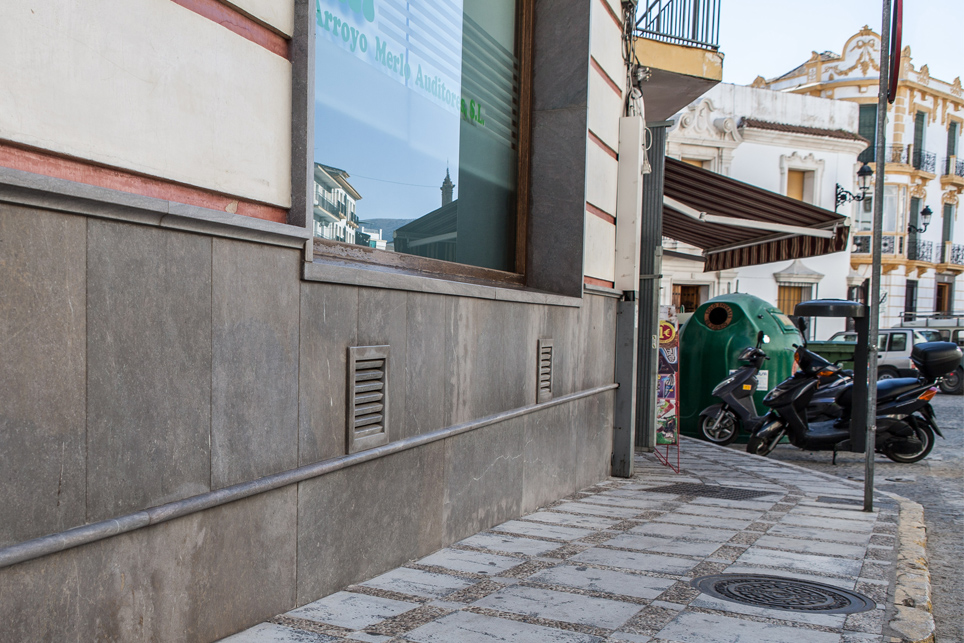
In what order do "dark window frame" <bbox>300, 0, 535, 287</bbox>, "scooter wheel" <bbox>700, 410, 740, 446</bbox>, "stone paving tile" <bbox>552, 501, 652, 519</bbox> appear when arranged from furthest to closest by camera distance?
"scooter wheel" <bbox>700, 410, 740, 446</bbox> → "stone paving tile" <bbox>552, 501, 652, 519</bbox> → "dark window frame" <bbox>300, 0, 535, 287</bbox>

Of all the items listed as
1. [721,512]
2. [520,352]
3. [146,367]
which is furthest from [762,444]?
[146,367]

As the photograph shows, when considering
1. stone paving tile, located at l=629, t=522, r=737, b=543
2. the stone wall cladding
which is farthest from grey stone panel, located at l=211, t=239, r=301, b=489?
stone paving tile, located at l=629, t=522, r=737, b=543

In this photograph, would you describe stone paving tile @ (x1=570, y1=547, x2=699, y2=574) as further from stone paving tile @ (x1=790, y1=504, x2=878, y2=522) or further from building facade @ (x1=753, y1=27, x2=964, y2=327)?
building facade @ (x1=753, y1=27, x2=964, y2=327)

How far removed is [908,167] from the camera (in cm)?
3581

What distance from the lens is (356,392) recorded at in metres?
3.71

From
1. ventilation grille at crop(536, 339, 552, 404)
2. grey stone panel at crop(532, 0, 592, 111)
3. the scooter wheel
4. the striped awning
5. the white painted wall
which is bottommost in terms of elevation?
the scooter wheel

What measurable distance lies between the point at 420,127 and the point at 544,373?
1922 mm

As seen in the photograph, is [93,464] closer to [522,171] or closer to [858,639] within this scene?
[858,639]

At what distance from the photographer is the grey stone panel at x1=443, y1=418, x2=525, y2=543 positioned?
460 cm

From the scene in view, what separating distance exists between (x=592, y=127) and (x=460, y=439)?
3.21 m

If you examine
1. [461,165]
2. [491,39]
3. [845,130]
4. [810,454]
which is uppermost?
[845,130]

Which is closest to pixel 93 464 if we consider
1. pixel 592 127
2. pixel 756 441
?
pixel 592 127

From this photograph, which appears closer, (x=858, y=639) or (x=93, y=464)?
(x=93, y=464)

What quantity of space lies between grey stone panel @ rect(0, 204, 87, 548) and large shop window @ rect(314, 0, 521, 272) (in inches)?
69.4
